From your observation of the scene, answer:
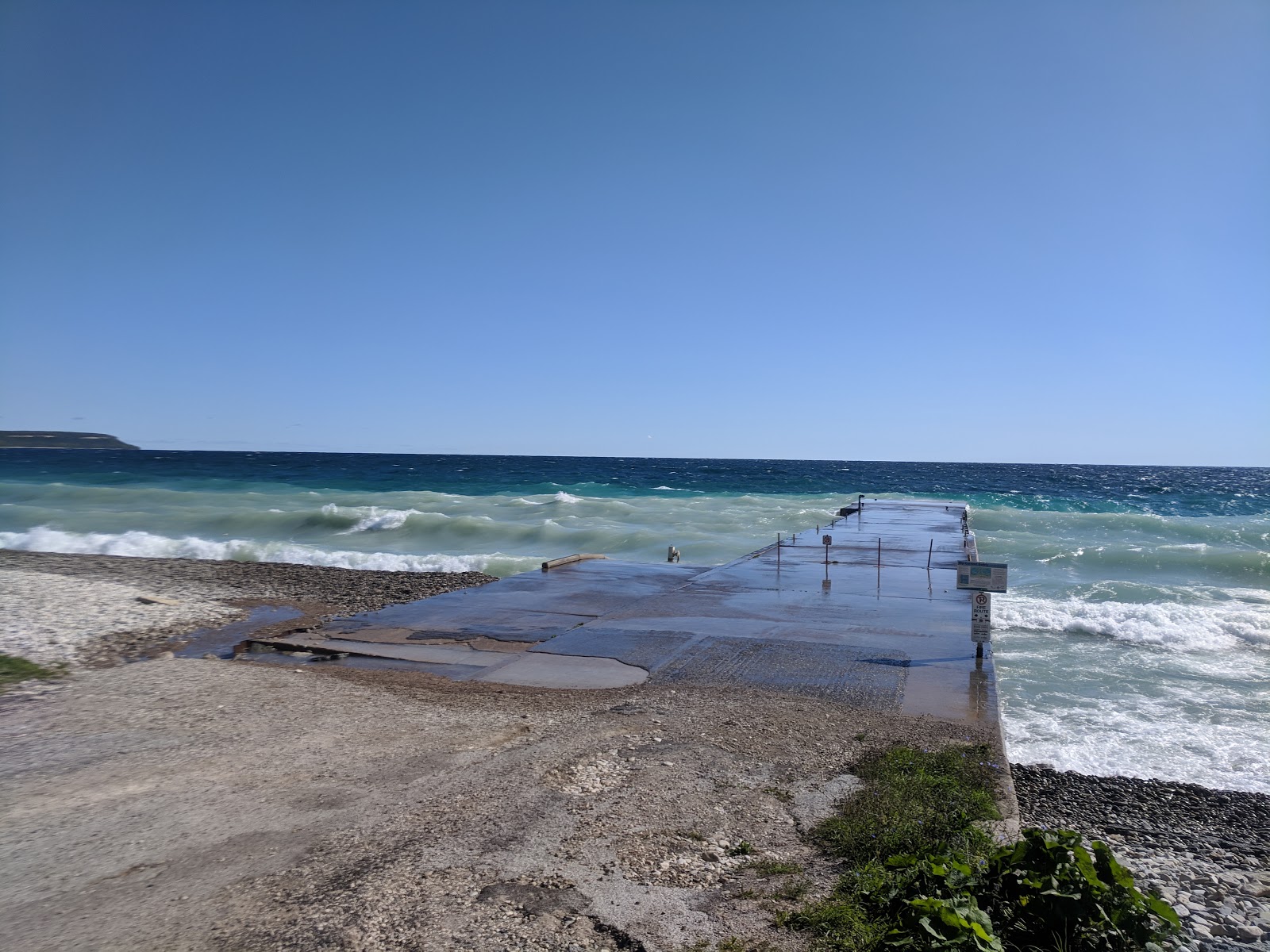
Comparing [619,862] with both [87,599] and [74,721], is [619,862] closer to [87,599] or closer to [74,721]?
[74,721]

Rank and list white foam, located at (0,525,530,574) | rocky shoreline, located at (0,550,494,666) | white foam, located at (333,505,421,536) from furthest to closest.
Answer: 1. white foam, located at (333,505,421,536)
2. white foam, located at (0,525,530,574)
3. rocky shoreline, located at (0,550,494,666)

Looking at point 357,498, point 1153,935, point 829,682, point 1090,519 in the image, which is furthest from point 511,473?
point 1153,935

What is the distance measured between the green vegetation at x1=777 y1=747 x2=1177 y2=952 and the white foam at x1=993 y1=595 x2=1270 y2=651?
439 inches

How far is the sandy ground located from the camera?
12.9 ft

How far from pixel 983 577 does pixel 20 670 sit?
10642mm

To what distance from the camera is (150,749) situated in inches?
253

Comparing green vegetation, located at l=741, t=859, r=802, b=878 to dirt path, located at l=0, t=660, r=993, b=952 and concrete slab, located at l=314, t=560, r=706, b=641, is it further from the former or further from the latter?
concrete slab, located at l=314, t=560, r=706, b=641

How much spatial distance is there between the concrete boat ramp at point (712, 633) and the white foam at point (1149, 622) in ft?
4.54

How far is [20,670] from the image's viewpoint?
8.81 m

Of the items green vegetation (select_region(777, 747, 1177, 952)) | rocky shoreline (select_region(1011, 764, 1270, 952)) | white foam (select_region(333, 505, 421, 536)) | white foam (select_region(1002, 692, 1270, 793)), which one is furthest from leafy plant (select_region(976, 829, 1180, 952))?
white foam (select_region(333, 505, 421, 536))

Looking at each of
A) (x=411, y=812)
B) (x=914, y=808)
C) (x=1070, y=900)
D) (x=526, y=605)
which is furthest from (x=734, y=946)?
(x=526, y=605)

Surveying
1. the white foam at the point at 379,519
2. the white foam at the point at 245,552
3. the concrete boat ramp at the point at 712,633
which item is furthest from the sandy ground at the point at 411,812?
the white foam at the point at 379,519

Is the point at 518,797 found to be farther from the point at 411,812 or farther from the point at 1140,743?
the point at 1140,743

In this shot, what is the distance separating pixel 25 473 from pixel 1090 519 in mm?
77336
